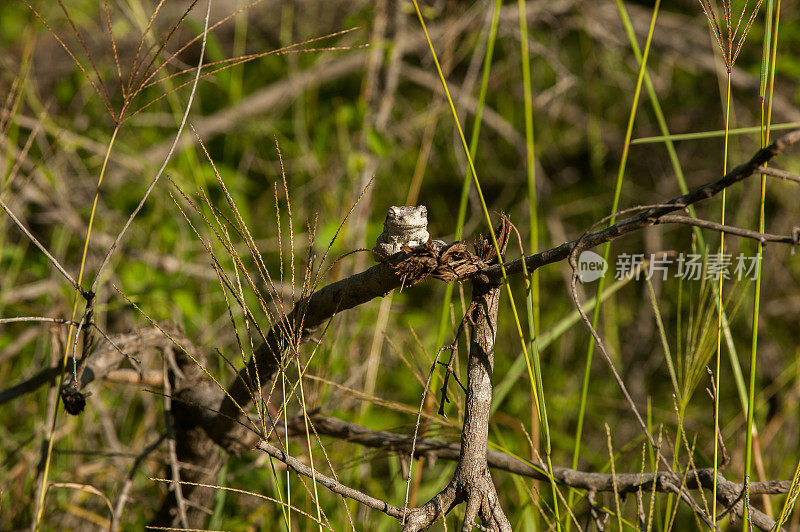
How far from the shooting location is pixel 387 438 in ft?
3.08

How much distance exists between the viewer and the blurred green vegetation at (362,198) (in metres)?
1.51

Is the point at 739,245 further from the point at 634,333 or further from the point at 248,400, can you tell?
the point at 248,400

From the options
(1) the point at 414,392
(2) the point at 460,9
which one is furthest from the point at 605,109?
(1) the point at 414,392

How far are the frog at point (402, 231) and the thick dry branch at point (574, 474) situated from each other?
1.11ft

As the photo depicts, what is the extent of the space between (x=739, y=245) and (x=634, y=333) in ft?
1.65

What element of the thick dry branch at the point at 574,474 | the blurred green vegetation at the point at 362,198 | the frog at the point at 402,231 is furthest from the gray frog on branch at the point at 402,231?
the blurred green vegetation at the point at 362,198

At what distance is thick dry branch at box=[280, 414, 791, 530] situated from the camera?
763mm

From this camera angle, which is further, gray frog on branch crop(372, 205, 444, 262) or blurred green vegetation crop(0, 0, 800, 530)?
blurred green vegetation crop(0, 0, 800, 530)

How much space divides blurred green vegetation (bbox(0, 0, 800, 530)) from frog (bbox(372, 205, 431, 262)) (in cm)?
54

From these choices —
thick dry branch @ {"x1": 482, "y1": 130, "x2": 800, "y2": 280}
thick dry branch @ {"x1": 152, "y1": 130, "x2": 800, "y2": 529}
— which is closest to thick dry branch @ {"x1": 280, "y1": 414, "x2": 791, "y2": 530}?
thick dry branch @ {"x1": 152, "y1": 130, "x2": 800, "y2": 529}

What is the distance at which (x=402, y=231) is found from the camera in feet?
2.21

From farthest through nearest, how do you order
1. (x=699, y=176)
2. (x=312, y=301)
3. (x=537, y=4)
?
(x=699, y=176), (x=537, y=4), (x=312, y=301)

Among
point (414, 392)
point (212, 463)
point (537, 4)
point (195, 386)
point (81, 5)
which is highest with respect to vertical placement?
point (81, 5)

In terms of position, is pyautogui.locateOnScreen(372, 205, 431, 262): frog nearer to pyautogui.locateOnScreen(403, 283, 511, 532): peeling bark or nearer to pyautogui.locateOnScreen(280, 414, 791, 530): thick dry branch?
pyautogui.locateOnScreen(403, 283, 511, 532): peeling bark
